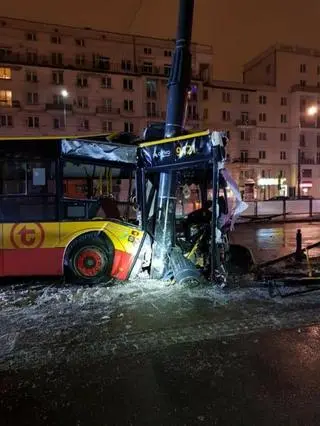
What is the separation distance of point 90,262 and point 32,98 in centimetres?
5070

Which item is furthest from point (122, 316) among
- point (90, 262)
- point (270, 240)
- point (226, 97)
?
point (226, 97)

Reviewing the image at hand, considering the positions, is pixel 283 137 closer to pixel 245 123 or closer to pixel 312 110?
pixel 245 123

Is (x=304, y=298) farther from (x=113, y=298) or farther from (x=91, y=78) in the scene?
(x=91, y=78)

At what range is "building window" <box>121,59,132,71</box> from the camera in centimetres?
5922

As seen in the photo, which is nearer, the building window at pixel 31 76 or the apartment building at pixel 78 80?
the apartment building at pixel 78 80

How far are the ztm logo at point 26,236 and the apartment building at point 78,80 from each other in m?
48.7

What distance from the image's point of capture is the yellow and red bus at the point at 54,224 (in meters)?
8.45

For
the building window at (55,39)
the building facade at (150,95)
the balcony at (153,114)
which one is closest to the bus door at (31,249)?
the building facade at (150,95)

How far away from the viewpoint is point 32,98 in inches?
2126

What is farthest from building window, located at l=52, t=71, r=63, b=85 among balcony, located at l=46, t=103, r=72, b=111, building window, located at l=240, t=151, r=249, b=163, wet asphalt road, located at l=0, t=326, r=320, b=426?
wet asphalt road, located at l=0, t=326, r=320, b=426

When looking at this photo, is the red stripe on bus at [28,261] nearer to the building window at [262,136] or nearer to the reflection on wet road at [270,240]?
the reflection on wet road at [270,240]

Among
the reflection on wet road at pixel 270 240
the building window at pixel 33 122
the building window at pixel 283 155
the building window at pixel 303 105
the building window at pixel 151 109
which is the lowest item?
the reflection on wet road at pixel 270 240

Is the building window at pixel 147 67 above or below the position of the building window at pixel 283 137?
above

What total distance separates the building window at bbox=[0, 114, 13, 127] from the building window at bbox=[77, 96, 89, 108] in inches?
363
